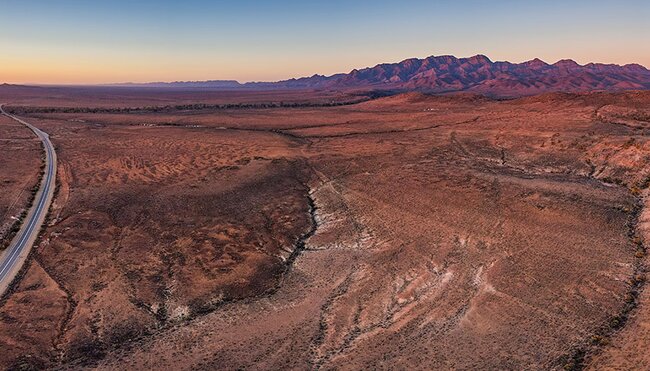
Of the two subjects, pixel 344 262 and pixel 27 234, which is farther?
pixel 27 234

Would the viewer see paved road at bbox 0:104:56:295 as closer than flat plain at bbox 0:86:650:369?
No

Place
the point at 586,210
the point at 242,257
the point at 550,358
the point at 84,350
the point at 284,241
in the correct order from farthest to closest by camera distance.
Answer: the point at 586,210, the point at 284,241, the point at 242,257, the point at 84,350, the point at 550,358

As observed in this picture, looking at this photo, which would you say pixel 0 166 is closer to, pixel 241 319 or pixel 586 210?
pixel 241 319

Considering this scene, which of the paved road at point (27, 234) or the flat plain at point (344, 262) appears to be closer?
the flat plain at point (344, 262)

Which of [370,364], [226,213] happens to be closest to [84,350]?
[370,364]
